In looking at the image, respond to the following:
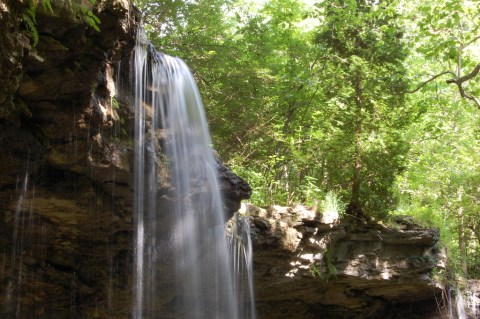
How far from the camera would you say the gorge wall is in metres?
5.43

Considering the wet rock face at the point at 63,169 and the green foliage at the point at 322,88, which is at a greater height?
the green foliage at the point at 322,88

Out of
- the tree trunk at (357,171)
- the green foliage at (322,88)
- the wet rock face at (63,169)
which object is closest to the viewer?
the wet rock face at (63,169)

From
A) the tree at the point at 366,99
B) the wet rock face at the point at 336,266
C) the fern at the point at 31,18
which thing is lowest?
the wet rock face at the point at 336,266

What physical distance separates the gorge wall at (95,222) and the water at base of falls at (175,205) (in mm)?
257

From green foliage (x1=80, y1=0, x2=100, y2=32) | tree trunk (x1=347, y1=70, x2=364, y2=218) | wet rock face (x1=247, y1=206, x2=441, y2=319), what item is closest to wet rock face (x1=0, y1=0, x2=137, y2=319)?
green foliage (x1=80, y1=0, x2=100, y2=32)

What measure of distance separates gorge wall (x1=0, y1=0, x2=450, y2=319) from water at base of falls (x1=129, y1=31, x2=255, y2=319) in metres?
0.26

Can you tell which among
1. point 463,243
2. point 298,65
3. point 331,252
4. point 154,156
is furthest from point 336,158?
point 463,243

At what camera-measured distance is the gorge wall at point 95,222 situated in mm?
5434

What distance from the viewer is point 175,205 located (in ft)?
25.0

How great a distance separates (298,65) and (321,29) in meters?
1.38

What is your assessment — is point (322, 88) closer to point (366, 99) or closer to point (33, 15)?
point (366, 99)

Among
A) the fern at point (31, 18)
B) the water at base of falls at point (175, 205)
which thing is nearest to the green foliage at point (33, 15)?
the fern at point (31, 18)

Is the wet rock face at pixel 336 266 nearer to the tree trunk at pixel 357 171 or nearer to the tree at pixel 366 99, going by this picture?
the tree trunk at pixel 357 171

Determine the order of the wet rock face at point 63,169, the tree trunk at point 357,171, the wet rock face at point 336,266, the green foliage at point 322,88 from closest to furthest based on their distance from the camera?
the wet rock face at point 63,169, the wet rock face at point 336,266, the tree trunk at point 357,171, the green foliage at point 322,88
